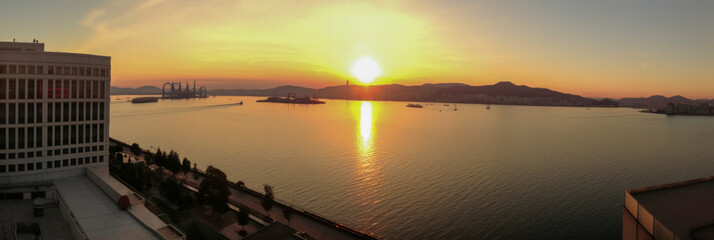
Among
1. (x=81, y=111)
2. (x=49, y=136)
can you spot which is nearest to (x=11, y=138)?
(x=49, y=136)

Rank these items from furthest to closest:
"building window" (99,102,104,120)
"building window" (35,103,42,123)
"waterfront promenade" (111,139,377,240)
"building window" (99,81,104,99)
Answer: "building window" (99,102,104,120), "building window" (99,81,104,99), "building window" (35,103,42,123), "waterfront promenade" (111,139,377,240)

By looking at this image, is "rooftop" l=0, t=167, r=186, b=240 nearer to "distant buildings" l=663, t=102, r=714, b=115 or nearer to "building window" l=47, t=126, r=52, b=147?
"building window" l=47, t=126, r=52, b=147

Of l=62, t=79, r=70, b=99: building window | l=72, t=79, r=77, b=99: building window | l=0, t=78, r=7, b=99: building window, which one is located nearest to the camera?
l=0, t=78, r=7, b=99: building window

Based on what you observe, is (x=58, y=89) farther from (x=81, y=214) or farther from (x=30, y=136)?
(x=81, y=214)

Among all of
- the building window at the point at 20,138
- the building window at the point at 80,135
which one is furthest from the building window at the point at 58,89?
the building window at the point at 20,138

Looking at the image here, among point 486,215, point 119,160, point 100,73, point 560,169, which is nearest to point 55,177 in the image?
point 100,73

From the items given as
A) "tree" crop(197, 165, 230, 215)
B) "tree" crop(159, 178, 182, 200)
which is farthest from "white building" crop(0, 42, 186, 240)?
"tree" crop(197, 165, 230, 215)

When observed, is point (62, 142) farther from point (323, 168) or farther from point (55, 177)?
point (323, 168)

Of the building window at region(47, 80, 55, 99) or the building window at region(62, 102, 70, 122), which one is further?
the building window at region(62, 102, 70, 122)
